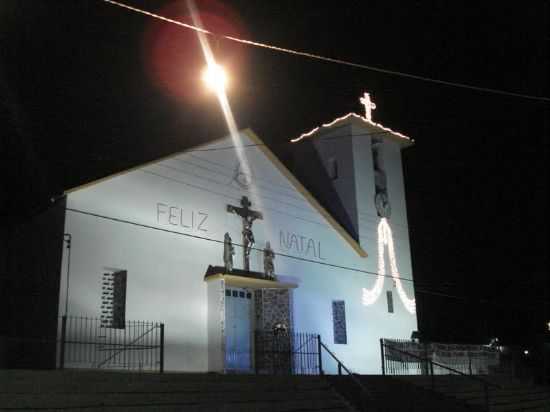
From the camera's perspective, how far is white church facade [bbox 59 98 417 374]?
1581cm

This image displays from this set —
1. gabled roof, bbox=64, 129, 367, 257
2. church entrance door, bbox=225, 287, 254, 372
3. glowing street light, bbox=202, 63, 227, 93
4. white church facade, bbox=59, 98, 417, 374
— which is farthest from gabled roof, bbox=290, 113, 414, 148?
glowing street light, bbox=202, 63, 227, 93

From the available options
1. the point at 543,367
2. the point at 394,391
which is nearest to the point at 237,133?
the point at 394,391

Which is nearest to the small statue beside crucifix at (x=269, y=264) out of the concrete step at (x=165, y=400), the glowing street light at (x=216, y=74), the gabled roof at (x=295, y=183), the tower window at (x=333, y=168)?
the gabled roof at (x=295, y=183)

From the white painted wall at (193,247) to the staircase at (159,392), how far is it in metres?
2.92

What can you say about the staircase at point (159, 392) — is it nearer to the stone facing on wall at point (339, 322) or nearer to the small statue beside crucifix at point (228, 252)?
the small statue beside crucifix at point (228, 252)

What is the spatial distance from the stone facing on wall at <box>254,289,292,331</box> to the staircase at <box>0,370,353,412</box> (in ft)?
12.4

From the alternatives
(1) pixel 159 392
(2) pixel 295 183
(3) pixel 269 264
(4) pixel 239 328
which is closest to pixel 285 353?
(4) pixel 239 328

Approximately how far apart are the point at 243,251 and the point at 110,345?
208 inches

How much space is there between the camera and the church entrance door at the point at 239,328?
18.1 meters

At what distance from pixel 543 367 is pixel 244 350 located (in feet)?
44.8

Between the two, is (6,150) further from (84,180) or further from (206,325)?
(206,325)

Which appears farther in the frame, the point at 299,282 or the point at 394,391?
the point at 299,282

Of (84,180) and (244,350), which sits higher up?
(84,180)

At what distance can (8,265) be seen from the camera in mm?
15922
